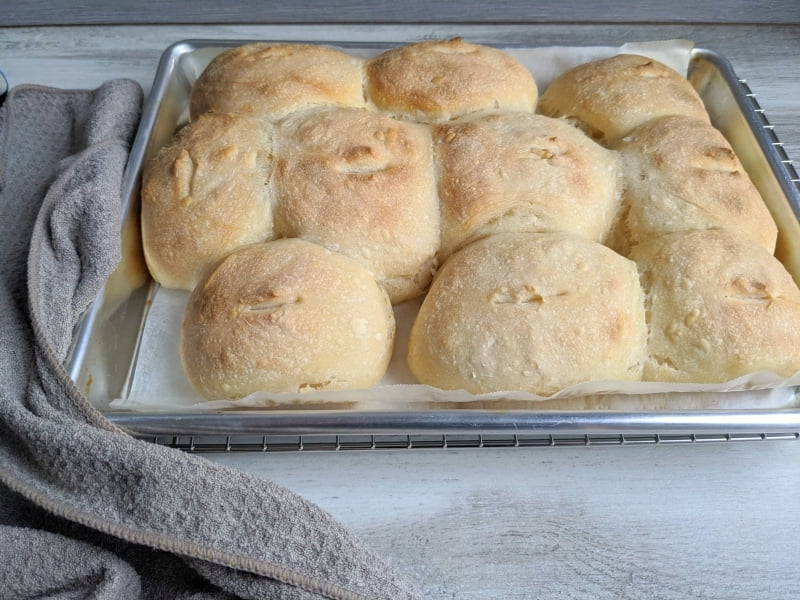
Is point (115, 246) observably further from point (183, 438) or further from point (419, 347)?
point (419, 347)

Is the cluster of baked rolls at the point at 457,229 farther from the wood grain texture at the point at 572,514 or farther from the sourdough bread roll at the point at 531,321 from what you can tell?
the wood grain texture at the point at 572,514

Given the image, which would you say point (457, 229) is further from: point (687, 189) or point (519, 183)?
point (687, 189)

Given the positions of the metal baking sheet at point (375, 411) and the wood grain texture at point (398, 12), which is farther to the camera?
the wood grain texture at point (398, 12)


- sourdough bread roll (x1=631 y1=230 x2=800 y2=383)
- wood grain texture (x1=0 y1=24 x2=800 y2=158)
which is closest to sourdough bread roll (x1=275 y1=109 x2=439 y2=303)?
sourdough bread roll (x1=631 y1=230 x2=800 y2=383)

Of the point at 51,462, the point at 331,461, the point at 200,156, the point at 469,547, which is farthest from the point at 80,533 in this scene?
the point at 200,156

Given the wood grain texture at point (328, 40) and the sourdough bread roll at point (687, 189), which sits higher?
the wood grain texture at point (328, 40)

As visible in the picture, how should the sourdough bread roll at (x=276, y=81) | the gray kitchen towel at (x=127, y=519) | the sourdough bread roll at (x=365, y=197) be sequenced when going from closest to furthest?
the gray kitchen towel at (x=127, y=519) < the sourdough bread roll at (x=365, y=197) < the sourdough bread roll at (x=276, y=81)

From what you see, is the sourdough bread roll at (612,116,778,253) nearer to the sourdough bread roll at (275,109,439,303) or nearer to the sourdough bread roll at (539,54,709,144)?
the sourdough bread roll at (539,54,709,144)

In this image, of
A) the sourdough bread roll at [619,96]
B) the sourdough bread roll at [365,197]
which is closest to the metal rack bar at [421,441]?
the sourdough bread roll at [365,197]

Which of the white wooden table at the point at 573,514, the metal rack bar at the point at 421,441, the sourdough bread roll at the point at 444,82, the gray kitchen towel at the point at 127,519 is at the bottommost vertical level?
the white wooden table at the point at 573,514
